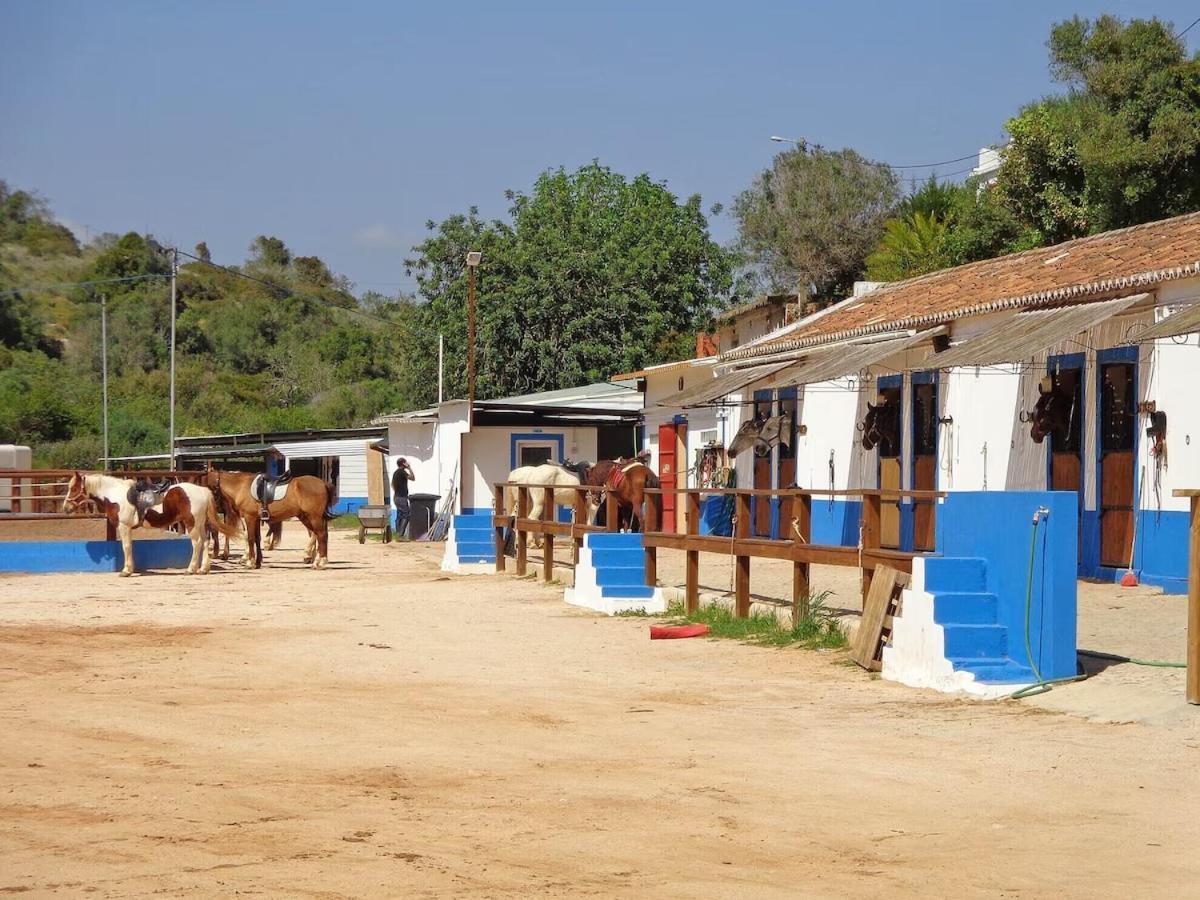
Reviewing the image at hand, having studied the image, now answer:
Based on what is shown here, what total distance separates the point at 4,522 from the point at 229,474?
146 inches

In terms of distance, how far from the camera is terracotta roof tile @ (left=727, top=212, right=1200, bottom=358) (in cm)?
1695

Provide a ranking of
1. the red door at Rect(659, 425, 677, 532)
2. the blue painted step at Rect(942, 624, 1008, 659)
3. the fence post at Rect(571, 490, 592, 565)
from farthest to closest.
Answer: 1. the red door at Rect(659, 425, 677, 532)
2. the fence post at Rect(571, 490, 592, 565)
3. the blue painted step at Rect(942, 624, 1008, 659)

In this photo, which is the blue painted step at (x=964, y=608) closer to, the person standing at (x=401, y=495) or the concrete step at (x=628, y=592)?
the concrete step at (x=628, y=592)

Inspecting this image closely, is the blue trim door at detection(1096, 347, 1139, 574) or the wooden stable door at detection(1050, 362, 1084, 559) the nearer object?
the blue trim door at detection(1096, 347, 1139, 574)

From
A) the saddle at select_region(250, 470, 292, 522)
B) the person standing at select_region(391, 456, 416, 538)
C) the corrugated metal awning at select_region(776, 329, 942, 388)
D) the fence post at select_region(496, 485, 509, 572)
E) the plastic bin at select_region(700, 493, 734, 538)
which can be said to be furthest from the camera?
the person standing at select_region(391, 456, 416, 538)

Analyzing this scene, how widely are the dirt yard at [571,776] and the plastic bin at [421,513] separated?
71.0ft

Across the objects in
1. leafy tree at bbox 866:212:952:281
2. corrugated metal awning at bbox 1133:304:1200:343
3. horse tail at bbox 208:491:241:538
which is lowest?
horse tail at bbox 208:491:241:538

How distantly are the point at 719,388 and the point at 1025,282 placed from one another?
17.1 ft

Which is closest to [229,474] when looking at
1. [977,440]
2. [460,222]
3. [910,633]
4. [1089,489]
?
[977,440]

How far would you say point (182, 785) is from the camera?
7.45m

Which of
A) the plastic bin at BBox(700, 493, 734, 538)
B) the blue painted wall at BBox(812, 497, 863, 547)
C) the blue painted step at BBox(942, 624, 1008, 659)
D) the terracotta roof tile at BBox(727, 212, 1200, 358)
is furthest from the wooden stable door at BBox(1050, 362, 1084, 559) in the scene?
the plastic bin at BBox(700, 493, 734, 538)

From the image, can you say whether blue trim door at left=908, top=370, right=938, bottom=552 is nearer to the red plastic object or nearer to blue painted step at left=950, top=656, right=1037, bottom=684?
the red plastic object

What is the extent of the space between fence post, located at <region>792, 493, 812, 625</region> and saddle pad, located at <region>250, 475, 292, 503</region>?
44.1 feet

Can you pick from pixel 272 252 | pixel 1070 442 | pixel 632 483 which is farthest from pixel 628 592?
pixel 272 252
